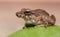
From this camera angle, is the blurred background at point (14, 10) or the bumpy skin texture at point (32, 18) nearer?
the bumpy skin texture at point (32, 18)

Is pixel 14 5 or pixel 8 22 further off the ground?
pixel 14 5

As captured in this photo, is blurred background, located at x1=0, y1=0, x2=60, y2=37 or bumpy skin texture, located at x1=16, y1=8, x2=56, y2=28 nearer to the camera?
bumpy skin texture, located at x1=16, y1=8, x2=56, y2=28

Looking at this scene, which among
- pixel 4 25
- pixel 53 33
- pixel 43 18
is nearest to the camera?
pixel 53 33

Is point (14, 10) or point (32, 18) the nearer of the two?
point (32, 18)

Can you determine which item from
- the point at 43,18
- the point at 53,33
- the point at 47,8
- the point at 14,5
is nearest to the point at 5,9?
the point at 14,5

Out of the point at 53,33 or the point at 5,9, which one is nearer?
the point at 53,33

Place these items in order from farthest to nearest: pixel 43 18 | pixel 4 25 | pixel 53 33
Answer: pixel 4 25, pixel 43 18, pixel 53 33

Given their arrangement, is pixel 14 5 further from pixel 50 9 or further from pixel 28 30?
pixel 28 30
